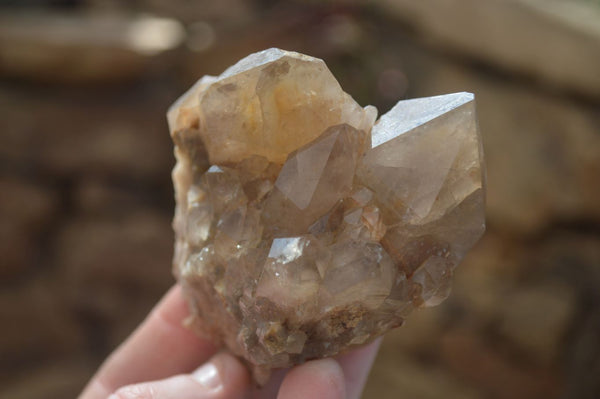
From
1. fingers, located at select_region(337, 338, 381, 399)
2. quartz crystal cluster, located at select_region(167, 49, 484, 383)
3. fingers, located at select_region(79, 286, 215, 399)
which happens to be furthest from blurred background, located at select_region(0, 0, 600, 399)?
quartz crystal cluster, located at select_region(167, 49, 484, 383)

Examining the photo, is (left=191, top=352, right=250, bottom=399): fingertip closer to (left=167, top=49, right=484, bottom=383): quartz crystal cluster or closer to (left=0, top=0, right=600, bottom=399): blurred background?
(left=167, top=49, right=484, bottom=383): quartz crystal cluster

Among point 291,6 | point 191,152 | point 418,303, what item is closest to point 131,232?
point 291,6

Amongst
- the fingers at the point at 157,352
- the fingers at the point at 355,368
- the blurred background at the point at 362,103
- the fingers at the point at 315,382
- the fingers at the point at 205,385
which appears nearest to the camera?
the fingers at the point at 315,382

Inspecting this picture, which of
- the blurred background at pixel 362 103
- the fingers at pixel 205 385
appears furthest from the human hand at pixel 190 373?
the blurred background at pixel 362 103

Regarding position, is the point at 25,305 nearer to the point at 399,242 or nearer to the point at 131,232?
the point at 131,232

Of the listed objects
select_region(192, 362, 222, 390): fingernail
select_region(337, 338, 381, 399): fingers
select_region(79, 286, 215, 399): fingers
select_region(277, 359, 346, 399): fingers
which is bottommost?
select_region(337, 338, 381, 399): fingers

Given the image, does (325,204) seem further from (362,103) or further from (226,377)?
(362,103)

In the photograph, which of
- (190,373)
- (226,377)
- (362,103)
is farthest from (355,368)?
(362,103)

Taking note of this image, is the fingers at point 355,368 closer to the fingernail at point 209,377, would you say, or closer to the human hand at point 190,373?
the human hand at point 190,373
